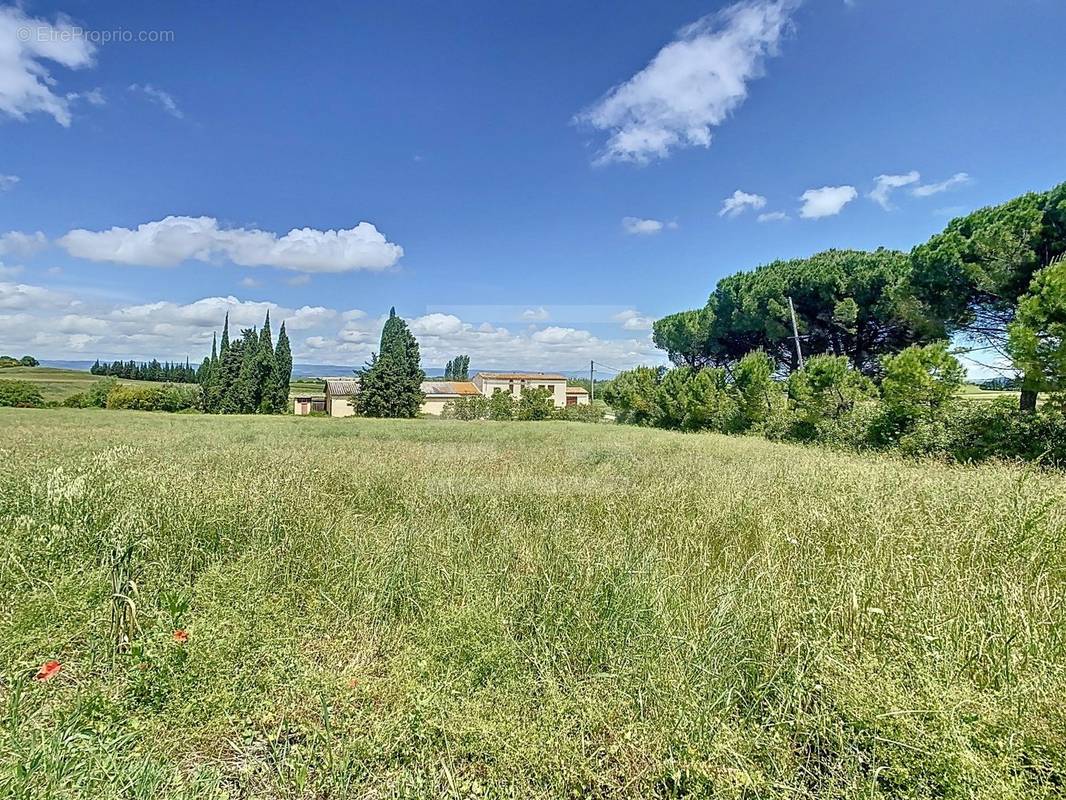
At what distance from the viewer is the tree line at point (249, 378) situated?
39031mm

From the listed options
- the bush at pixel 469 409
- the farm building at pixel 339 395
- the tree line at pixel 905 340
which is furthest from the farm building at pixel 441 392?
the tree line at pixel 905 340

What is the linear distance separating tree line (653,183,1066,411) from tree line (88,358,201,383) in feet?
259

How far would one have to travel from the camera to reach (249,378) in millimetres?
39062

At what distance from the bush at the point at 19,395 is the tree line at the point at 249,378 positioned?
1026 centimetres

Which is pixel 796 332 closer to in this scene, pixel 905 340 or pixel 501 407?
pixel 905 340

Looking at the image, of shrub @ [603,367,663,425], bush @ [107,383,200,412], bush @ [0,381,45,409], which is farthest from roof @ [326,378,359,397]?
shrub @ [603,367,663,425]

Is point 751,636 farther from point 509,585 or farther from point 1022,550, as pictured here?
point 1022,550

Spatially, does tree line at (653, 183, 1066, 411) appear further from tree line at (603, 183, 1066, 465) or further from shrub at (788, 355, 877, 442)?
shrub at (788, 355, 877, 442)

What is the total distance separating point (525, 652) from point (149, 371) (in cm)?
9708

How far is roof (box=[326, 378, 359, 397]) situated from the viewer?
158 feet

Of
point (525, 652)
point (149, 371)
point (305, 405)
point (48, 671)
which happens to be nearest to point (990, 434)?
point (525, 652)

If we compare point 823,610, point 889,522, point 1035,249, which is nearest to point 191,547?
point 823,610

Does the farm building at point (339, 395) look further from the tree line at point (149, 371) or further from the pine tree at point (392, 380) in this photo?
the tree line at point (149, 371)

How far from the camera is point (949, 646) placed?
2.14 m
